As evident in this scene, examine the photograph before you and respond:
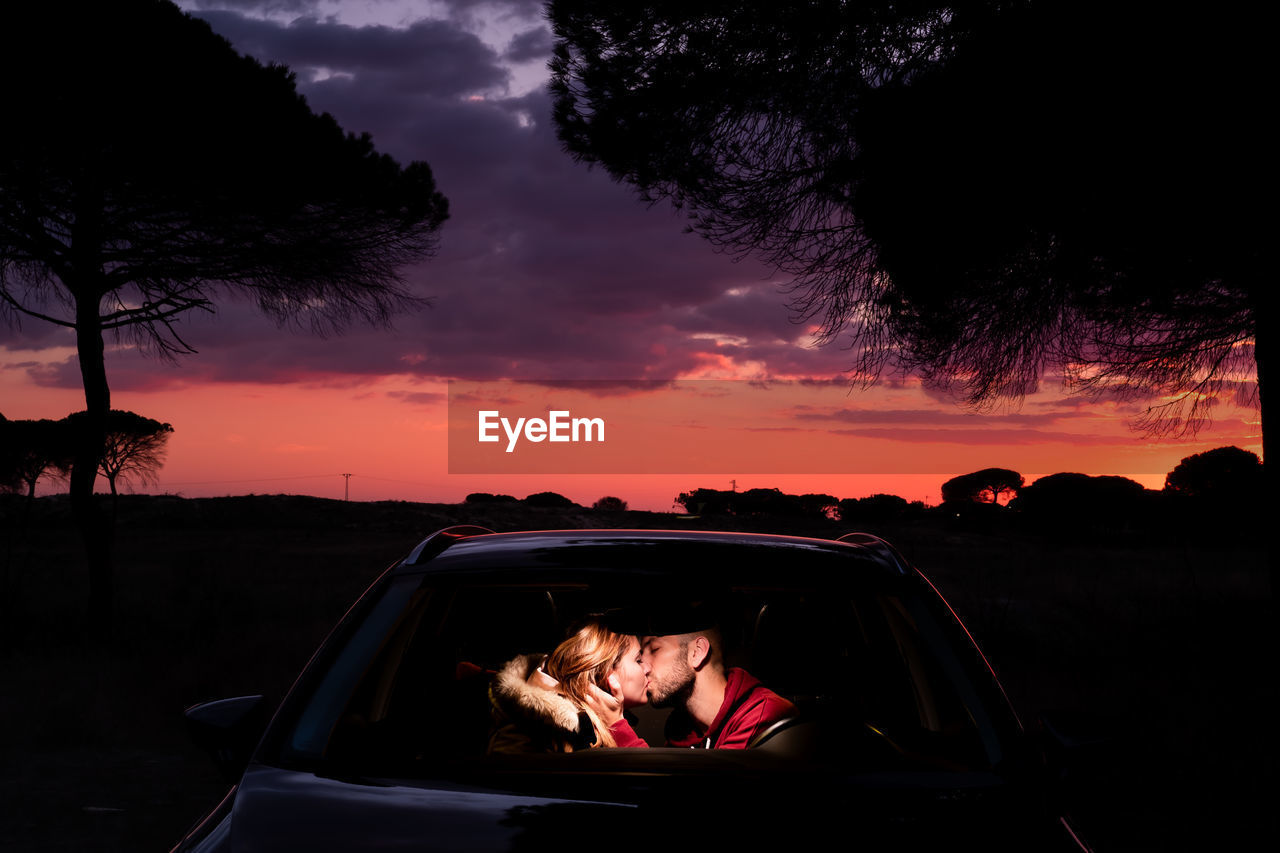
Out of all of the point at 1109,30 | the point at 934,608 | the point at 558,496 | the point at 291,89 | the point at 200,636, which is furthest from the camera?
the point at 558,496

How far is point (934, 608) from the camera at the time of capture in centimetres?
234

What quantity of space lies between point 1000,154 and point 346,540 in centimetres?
3147

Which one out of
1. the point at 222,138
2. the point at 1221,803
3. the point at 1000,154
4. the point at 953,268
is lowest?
the point at 1221,803

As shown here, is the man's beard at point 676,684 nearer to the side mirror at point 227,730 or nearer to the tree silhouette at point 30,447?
the side mirror at point 227,730

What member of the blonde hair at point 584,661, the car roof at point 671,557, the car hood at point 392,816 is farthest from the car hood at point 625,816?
the blonde hair at point 584,661

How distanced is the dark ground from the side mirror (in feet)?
6.41

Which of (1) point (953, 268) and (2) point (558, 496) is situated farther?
(2) point (558, 496)

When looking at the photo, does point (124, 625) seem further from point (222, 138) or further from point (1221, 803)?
point (1221, 803)

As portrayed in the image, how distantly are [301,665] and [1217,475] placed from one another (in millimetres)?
37782

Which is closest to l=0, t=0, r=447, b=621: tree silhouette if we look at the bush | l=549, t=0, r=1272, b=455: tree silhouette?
l=549, t=0, r=1272, b=455: tree silhouette

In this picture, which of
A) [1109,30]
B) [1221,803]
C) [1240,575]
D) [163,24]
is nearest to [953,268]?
[1109,30]

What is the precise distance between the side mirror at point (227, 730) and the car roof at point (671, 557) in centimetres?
56

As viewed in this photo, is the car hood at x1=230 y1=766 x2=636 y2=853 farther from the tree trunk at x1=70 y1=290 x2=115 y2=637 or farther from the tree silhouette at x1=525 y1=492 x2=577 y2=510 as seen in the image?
the tree silhouette at x1=525 y1=492 x2=577 y2=510

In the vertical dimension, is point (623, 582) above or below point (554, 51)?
below
